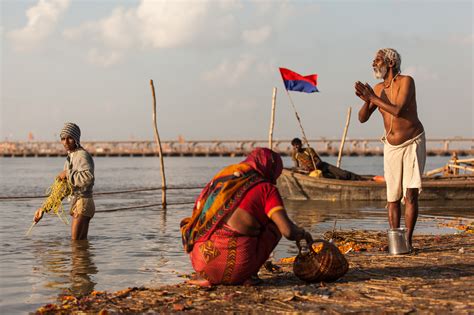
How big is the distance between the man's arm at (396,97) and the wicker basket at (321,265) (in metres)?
1.92

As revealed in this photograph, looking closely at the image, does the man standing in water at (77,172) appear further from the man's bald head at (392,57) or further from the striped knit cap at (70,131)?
the man's bald head at (392,57)

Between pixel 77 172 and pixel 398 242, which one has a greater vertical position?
pixel 77 172

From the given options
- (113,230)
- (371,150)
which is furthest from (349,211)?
(371,150)

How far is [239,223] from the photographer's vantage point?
4840 mm

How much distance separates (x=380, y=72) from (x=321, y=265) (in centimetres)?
250

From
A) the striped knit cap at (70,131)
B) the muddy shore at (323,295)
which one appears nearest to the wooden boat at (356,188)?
the striped knit cap at (70,131)

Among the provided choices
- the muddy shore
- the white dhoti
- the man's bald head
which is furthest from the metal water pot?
the man's bald head

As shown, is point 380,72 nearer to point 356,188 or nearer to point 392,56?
point 392,56

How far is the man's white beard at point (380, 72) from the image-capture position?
666cm

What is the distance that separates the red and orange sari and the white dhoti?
2.03 meters

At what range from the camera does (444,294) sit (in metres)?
4.71

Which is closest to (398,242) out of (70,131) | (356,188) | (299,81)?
(70,131)

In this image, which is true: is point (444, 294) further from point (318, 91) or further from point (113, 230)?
point (318, 91)

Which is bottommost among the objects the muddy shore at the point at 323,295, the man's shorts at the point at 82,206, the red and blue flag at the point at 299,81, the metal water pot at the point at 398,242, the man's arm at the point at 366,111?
the muddy shore at the point at 323,295
